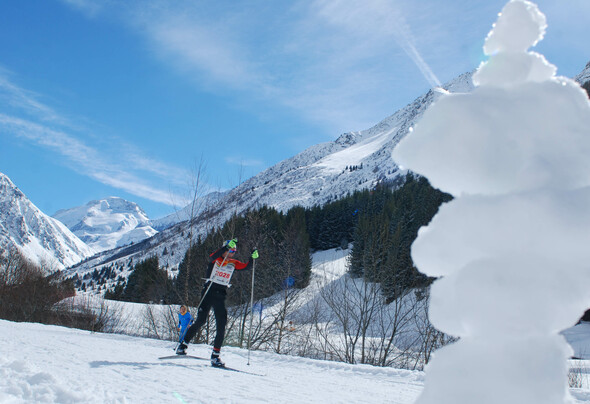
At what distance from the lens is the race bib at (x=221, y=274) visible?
6973mm

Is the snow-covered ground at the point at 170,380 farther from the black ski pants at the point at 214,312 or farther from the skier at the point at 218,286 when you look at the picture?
the skier at the point at 218,286

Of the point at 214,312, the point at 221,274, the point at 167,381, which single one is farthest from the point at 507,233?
the point at 214,312

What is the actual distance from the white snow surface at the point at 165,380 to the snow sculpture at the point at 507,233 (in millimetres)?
2738

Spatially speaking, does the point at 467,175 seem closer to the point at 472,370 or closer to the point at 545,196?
the point at 545,196

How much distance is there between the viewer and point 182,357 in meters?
6.30

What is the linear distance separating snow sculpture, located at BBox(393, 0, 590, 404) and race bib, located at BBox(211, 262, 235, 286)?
5692 millimetres

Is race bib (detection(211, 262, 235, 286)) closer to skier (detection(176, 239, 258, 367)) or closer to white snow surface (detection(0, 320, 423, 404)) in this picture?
skier (detection(176, 239, 258, 367))

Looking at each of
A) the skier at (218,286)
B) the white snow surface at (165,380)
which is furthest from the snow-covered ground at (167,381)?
the skier at (218,286)

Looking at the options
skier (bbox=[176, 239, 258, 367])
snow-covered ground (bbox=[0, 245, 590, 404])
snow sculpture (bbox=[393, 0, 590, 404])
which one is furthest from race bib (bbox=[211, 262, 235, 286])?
snow sculpture (bbox=[393, 0, 590, 404])

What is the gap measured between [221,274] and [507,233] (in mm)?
5934

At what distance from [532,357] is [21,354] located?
575 cm

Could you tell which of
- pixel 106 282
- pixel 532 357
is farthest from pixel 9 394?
pixel 106 282

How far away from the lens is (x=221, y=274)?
22.9 ft

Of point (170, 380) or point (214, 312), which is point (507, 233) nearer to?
point (170, 380)
